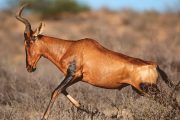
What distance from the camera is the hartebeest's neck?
480 inches

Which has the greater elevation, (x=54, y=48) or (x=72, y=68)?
(x=54, y=48)

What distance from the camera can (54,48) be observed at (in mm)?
12234

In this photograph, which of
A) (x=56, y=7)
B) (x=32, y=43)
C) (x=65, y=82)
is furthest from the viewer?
(x=56, y=7)

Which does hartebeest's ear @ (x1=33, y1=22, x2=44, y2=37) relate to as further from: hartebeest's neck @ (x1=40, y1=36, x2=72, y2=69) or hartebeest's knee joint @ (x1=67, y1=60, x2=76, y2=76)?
hartebeest's knee joint @ (x1=67, y1=60, x2=76, y2=76)

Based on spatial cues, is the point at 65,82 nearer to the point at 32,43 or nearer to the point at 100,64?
the point at 100,64

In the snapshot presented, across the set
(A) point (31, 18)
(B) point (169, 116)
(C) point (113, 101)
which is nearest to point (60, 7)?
(A) point (31, 18)

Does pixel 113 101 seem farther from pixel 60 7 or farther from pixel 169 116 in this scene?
pixel 60 7

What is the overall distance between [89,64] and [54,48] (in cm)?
85

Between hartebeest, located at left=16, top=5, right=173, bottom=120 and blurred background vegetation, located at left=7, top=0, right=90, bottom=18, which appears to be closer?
hartebeest, located at left=16, top=5, right=173, bottom=120

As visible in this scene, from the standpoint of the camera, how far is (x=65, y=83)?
11695mm

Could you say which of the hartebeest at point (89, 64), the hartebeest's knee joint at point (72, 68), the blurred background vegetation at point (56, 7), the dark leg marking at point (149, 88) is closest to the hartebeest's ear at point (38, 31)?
the hartebeest at point (89, 64)

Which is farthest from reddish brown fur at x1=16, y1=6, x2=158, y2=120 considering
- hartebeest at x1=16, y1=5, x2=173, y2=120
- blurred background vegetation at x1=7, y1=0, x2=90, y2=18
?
blurred background vegetation at x1=7, y1=0, x2=90, y2=18

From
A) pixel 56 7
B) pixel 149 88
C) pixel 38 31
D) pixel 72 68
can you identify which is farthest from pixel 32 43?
pixel 56 7

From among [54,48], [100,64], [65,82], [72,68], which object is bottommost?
[65,82]
